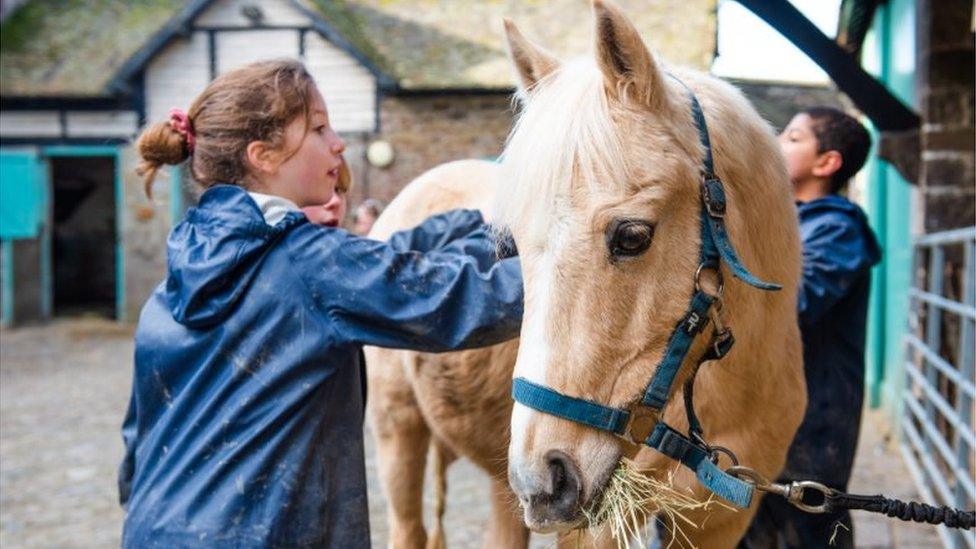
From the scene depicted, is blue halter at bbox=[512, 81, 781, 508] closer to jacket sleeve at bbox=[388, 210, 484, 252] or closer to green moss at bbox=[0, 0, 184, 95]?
jacket sleeve at bbox=[388, 210, 484, 252]

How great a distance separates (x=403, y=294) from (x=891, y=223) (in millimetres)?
7392

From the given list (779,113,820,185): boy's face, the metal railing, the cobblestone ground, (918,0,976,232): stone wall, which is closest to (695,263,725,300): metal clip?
the cobblestone ground

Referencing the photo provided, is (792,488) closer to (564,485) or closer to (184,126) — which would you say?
(564,485)

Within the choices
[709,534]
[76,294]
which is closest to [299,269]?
[709,534]

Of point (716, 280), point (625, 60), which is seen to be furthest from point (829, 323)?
point (625, 60)

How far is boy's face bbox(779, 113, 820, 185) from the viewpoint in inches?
131

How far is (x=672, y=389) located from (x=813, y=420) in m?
1.58

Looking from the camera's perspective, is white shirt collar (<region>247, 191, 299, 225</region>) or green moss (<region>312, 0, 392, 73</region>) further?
green moss (<region>312, 0, 392, 73</region>)

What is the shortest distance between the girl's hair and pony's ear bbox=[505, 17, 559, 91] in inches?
19.6

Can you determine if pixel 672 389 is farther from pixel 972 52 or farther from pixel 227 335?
pixel 972 52

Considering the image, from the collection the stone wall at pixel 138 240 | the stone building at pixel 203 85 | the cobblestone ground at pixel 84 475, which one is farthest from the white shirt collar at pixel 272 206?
the stone wall at pixel 138 240

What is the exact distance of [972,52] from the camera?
555 centimetres

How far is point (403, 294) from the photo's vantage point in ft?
6.51

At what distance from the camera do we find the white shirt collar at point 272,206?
206cm
